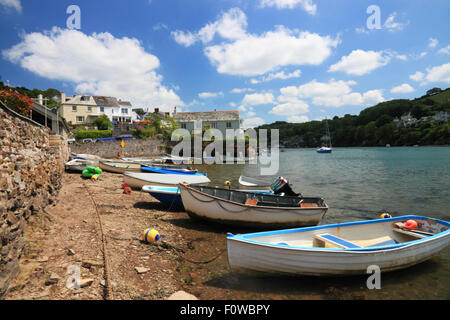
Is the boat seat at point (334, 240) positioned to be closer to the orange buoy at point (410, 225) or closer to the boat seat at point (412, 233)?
the boat seat at point (412, 233)

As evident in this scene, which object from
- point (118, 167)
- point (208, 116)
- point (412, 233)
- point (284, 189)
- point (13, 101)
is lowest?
point (412, 233)

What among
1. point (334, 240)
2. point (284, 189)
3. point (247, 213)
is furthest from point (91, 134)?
point (334, 240)

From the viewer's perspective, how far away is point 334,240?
6.53 meters

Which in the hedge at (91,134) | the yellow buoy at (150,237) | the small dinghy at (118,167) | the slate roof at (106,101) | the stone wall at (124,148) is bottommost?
the yellow buoy at (150,237)

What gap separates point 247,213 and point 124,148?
138 ft

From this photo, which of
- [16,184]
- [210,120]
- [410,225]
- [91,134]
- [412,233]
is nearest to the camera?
[16,184]

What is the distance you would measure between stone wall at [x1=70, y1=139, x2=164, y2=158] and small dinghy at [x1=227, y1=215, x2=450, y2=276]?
1623 inches

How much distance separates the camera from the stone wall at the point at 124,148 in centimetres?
4011

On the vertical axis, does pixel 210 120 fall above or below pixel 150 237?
above

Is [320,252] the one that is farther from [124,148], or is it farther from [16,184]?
[124,148]

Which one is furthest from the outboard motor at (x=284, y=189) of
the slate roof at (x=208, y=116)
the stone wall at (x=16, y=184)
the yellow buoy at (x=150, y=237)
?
the slate roof at (x=208, y=116)

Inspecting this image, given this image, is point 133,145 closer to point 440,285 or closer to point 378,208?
point 378,208

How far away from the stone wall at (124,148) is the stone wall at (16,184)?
36337 mm
